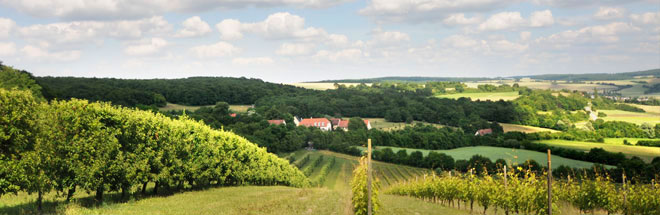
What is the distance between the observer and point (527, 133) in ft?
451

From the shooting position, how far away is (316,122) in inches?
6688

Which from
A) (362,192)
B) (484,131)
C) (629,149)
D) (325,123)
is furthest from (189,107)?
(362,192)

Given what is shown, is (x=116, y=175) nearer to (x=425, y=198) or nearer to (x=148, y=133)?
(x=148, y=133)

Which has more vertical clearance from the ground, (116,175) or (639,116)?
(116,175)

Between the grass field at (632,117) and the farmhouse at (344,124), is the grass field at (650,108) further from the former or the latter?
the farmhouse at (344,124)

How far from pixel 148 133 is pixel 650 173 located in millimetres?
91288

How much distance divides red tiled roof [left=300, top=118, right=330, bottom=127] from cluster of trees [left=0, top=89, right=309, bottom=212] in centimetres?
13194

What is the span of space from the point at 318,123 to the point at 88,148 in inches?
5746

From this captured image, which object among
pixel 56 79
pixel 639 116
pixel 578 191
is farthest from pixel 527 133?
pixel 56 79

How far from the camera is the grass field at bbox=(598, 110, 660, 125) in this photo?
142 meters

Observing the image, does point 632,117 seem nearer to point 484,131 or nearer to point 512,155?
point 484,131

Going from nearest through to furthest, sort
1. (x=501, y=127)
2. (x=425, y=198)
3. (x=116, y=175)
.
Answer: (x=116, y=175), (x=425, y=198), (x=501, y=127)

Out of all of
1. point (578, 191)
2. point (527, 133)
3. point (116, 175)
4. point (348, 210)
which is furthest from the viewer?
point (527, 133)

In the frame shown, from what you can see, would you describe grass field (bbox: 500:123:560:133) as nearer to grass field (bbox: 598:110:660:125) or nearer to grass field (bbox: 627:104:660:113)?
grass field (bbox: 598:110:660:125)
